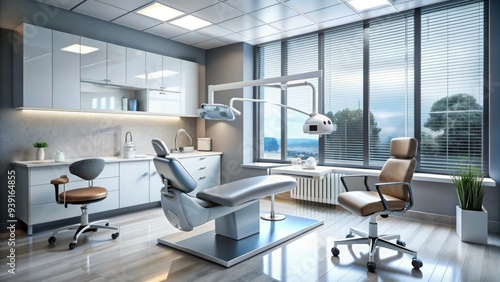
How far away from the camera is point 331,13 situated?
425 centimetres

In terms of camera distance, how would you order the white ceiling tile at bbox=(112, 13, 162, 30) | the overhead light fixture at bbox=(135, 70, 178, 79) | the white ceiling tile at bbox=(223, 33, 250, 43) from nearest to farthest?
1. the white ceiling tile at bbox=(112, 13, 162, 30)
2. the overhead light fixture at bbox=(135, 70, 178, 79)
3. the white ceiling tile at bbox=(223, 33, 250, 43)

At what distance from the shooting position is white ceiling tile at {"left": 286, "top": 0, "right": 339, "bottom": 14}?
386 cm

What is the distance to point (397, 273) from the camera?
249 cm

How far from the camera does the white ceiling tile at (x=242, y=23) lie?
4438mm

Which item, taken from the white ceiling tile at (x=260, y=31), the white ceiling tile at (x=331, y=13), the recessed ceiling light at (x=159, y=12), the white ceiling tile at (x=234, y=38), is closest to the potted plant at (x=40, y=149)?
the recessed ceiling light at (x=159, y=12)

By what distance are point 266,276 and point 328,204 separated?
2622 mm

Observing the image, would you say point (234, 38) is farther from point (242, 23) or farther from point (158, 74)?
point (158, 74)

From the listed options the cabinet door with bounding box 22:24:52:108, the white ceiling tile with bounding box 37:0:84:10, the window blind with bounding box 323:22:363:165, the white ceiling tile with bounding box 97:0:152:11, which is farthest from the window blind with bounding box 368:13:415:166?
the cabinet door with bounding box 22:24:52:108

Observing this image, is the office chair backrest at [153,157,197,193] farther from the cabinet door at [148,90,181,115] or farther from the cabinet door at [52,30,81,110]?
the cabinet door at [148,90,181,115]

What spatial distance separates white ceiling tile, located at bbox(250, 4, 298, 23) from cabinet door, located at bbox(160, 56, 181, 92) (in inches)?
65.3

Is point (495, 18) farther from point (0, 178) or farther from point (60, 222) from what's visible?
point (0, 178)

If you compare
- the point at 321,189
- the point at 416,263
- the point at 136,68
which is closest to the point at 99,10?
the point at 136,68

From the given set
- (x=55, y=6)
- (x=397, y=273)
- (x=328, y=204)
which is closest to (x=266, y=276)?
(x=397, y=273)

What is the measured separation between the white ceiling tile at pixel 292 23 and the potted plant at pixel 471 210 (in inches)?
113
